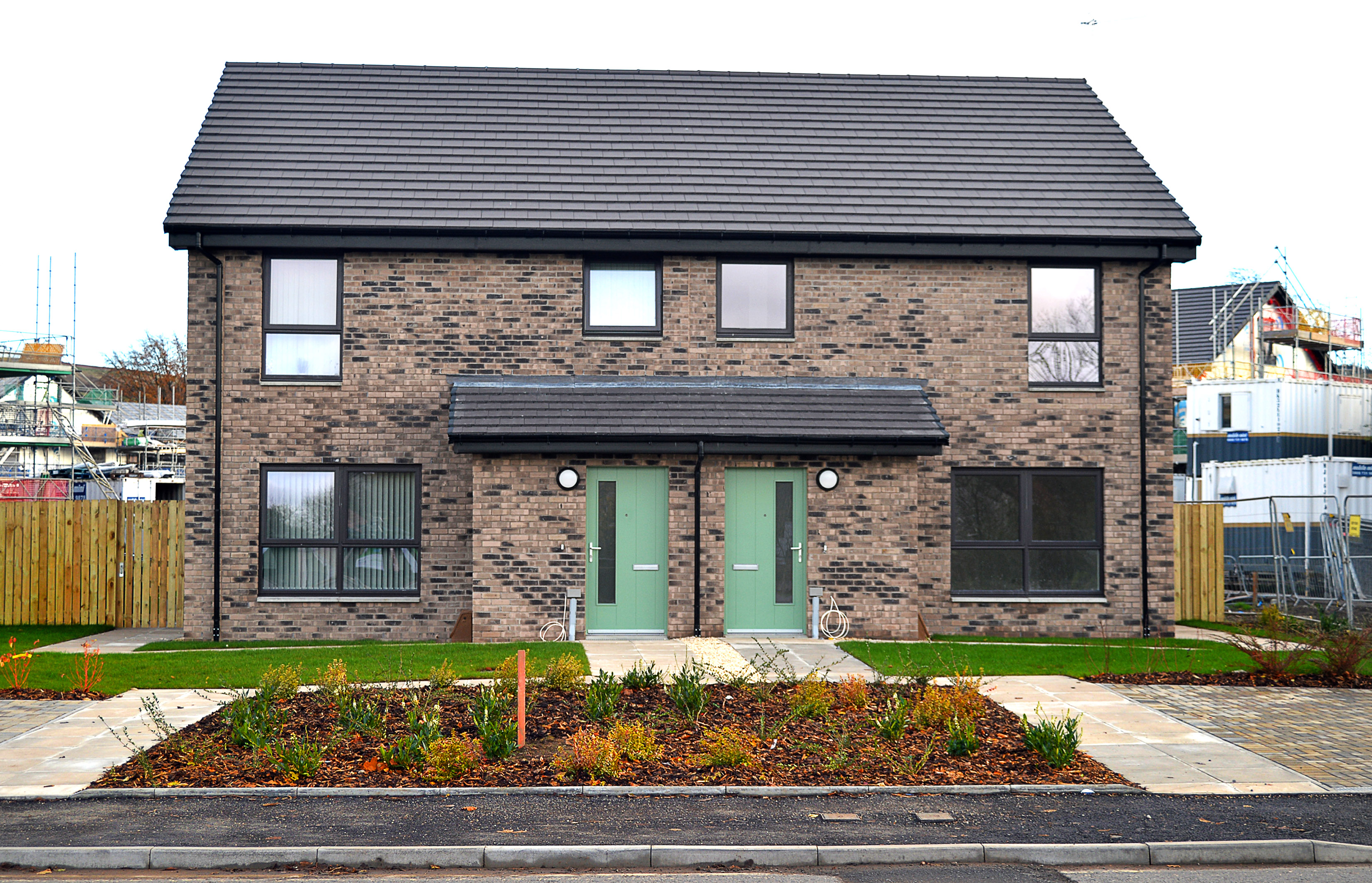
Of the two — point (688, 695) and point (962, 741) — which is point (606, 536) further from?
point (962, 741)

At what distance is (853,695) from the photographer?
1023 centimetres

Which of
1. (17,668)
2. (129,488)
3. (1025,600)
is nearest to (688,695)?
(17,668)

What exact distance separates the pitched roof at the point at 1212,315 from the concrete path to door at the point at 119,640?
44658 mm

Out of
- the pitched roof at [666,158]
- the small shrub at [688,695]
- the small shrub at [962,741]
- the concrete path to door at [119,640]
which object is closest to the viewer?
the small shrub at [962,741]

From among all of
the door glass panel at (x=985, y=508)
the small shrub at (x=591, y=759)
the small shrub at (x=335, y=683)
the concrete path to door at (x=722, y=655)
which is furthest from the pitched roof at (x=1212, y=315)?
the small shrub at (x=591, y=759)

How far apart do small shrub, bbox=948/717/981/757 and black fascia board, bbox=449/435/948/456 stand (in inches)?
255

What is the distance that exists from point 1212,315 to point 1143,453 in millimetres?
40010

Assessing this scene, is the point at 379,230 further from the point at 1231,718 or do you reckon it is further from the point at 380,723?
the point at 1231,718

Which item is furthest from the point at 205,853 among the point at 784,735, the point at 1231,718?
the point at 1231,718

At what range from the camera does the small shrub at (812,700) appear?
9711 mm

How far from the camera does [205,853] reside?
21.0 feet

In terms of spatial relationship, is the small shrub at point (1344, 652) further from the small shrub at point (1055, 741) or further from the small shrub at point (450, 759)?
the small shrub at point (450, 759)

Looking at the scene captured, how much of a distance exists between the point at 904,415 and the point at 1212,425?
103 feet

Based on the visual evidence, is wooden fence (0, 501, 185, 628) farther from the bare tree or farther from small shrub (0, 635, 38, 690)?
the bare tree
